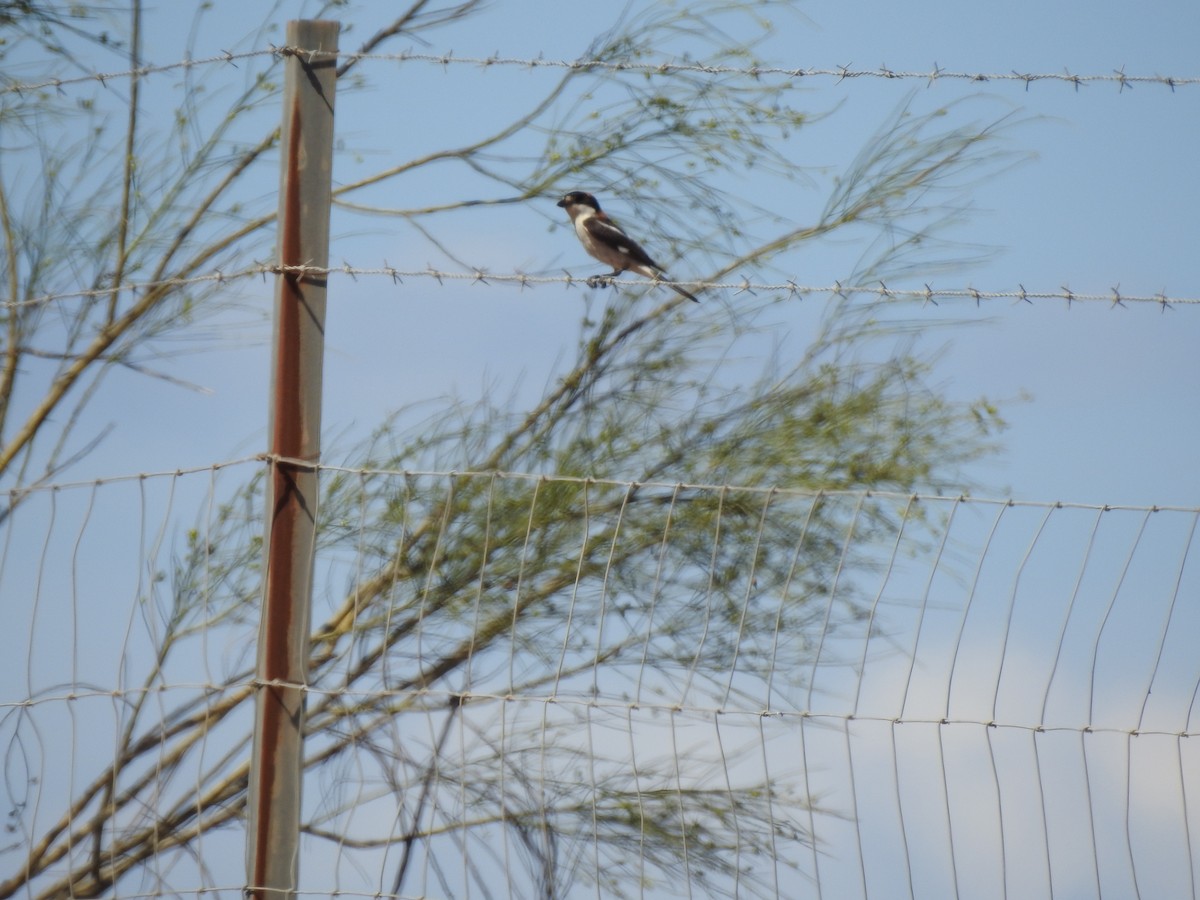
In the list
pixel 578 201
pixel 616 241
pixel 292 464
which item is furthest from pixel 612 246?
pixel 292 464

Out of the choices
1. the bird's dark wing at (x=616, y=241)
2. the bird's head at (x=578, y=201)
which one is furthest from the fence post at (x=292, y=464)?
the bird's head at (x=578, y=201)

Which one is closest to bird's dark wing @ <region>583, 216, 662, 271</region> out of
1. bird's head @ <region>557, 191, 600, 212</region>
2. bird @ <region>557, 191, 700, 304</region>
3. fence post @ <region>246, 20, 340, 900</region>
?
bird @ <region>557, 191, 700, 304</region>

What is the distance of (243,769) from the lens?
3.70 meters

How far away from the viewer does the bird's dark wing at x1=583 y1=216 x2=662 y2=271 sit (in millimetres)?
3508

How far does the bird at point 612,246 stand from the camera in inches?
138

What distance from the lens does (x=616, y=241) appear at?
3527mm

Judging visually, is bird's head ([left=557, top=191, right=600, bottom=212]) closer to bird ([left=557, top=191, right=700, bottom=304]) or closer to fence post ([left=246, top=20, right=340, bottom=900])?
bird ([left=557, top=191, right=700, bottom=304])

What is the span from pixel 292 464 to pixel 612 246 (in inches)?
57.7

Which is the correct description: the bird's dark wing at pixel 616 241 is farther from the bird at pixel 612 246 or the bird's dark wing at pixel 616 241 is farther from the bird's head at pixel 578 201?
the bird's head at pixel 578 201

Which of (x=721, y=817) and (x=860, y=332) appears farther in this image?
(x=860, y=332)

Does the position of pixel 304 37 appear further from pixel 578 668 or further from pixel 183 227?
pixel 183 227

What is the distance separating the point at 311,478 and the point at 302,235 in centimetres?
38

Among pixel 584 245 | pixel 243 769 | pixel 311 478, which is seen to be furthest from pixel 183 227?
pixel 311 478

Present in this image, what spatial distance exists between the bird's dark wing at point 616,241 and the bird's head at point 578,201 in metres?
0.16
